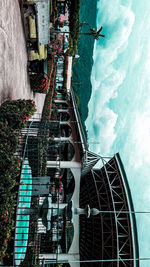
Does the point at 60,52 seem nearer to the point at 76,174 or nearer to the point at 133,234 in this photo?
the point at 76,174

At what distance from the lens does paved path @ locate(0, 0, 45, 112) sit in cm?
986

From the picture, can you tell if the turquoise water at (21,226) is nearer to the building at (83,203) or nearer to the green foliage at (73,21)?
the building at (83,203)

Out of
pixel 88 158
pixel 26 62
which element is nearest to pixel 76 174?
pixel 88 158

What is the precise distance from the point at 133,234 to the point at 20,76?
14.6 metres

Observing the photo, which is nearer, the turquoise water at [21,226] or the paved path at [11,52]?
the turquoise water at [21,226]

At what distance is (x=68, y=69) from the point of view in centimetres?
2841

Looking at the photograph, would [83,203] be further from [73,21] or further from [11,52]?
[73,21]

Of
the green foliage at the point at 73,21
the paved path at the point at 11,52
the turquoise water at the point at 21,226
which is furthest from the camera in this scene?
the green foliage at the point at 73,21

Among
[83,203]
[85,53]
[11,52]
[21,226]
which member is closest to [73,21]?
[11,52]

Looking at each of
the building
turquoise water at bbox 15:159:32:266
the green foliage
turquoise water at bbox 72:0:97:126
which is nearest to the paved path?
the building

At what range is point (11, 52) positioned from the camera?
11.3 metres

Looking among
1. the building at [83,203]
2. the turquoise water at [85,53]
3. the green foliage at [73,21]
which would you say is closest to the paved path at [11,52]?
the building at [83,203]

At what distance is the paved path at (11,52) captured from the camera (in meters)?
9.86

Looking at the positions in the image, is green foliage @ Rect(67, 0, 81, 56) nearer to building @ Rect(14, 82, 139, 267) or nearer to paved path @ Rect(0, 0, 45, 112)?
building @ Rect(14, 82, 139, 267)
